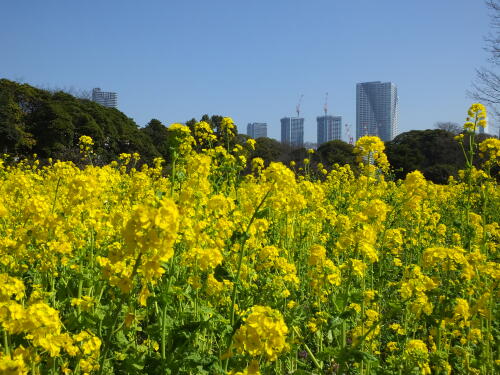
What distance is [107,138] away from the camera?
21594 millimetres

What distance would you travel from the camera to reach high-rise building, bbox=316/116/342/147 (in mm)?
78188

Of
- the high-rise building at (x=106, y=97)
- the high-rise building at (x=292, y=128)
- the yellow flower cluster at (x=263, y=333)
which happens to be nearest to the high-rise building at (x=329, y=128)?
the high-rise building at (x=292, y=128)

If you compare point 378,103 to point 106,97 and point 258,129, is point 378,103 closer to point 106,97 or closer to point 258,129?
point 258,129

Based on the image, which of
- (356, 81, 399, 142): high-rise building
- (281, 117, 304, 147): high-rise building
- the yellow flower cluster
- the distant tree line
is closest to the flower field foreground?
the yellow flower cluster

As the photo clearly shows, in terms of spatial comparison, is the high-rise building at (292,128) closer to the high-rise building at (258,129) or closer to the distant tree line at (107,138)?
the high-rise building at (258,129)

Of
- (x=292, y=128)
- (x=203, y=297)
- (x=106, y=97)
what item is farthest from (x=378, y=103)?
(x=203, y=297)

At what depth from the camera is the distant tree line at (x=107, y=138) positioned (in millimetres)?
19812

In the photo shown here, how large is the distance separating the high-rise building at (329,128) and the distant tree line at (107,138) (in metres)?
53.5

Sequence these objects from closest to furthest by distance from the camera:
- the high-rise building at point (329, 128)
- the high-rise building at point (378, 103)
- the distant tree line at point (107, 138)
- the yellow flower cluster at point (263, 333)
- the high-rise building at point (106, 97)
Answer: the yellow flower cluster at point (263, 333) → the distant tree line at point (107, 138) → the high-rise building at point (378, 103) → the high-rise building at point (106, 97) → the high-rise building at point (329, 128)

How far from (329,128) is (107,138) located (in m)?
62.0

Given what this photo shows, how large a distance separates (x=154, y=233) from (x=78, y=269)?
171 cm

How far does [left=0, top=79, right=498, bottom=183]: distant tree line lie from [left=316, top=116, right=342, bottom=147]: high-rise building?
53.5m

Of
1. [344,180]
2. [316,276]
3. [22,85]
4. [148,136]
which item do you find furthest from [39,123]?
[316,276]

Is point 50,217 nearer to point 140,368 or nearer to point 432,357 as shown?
point 140,368
